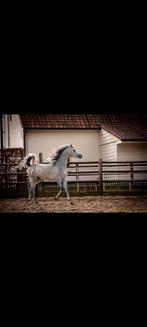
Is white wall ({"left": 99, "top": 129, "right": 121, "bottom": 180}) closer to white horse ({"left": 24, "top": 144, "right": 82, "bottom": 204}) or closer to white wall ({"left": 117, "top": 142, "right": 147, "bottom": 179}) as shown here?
white wall ({"left": 117, "top": 142, "right": 147, "bottom": 179})

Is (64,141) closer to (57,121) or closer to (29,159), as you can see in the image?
(57,121)

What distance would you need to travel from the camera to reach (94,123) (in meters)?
17.3

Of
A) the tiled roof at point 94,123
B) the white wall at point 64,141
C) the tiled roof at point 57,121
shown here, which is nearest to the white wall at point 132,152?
the tiled roof at point 94,123

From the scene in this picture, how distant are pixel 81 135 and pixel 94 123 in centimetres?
88

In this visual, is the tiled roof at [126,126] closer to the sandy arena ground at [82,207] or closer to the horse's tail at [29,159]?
the horse's tail at [29,159]

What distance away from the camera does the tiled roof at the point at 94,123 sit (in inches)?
632

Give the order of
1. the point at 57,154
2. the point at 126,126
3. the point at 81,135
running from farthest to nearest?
the point at 126,126
the point at 81,135
the point at 57,154

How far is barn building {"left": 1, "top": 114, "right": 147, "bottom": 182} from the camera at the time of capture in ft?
52.3

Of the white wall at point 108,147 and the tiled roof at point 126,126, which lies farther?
the white wall at point 108,147

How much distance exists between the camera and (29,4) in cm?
146

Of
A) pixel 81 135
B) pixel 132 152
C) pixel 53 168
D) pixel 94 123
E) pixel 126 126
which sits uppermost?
pixel 94 123

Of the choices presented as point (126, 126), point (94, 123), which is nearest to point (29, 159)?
point (94, 123)
